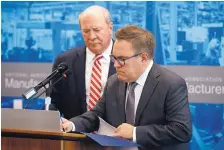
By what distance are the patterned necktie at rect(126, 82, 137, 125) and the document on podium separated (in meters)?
Result: 0.20

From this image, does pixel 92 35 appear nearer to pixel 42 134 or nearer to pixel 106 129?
pixel 106 129

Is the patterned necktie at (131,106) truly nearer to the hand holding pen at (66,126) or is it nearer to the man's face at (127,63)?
the man's face at (127,63)

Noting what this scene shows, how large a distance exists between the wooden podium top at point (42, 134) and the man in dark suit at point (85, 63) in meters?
1.30

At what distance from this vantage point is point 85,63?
4301 millimetres

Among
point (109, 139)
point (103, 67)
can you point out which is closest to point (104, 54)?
point (103, 67)

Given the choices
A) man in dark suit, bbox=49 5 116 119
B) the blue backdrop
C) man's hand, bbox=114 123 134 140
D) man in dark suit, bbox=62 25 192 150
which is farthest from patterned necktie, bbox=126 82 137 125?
the blue backdrop

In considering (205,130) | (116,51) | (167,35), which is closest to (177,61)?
(167,35)

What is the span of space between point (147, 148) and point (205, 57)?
2037 millimetres

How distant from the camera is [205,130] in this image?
5078mm

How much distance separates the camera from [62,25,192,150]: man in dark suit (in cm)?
308

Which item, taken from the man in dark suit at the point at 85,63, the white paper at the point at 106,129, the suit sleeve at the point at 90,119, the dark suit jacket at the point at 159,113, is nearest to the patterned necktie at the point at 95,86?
the man in dark suit at the point at 85,63

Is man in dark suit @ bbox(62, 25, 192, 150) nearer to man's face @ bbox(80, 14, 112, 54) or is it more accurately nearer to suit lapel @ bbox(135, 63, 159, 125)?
suit lapel @ bbox(135, 63, 159, 125)

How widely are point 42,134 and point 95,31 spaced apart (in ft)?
4.79

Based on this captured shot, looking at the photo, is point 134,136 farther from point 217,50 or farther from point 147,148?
point 217,50
